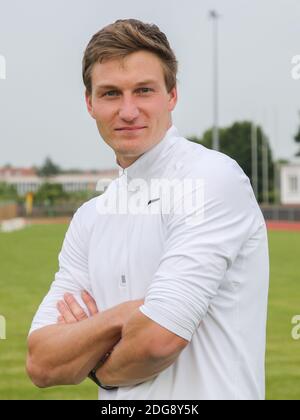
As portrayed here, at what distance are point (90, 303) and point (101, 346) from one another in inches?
8.3

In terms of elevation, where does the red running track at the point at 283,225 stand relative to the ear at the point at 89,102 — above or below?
below

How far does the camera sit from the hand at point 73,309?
7.92 feet

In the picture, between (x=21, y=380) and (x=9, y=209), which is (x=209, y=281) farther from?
(x=9, y=209)

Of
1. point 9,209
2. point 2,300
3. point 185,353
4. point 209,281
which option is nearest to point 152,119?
point 209,281

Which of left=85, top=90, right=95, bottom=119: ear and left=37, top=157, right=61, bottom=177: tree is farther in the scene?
left=37, top=157, right=61, bottom=177: tree

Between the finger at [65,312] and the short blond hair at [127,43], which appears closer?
the short blond hair at [127,43]

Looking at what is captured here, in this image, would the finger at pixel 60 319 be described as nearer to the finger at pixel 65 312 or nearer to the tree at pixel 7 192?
the finger at pixel 65 312

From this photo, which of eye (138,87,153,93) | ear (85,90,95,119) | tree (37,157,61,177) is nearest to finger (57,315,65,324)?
ear (85,90,95,119)

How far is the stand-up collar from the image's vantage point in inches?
91.5

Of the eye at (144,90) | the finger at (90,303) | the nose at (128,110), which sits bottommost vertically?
the finger at (90,303)

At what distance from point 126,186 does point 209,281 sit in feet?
1.74

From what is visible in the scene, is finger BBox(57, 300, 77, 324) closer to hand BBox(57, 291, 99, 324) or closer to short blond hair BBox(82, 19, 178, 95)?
hand BBox(57, 291, 99, 324)

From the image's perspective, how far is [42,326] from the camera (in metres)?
2.47

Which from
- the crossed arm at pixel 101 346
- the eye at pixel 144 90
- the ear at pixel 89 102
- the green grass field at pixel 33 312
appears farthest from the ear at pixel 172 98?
the green grass field at pixel 33 312
